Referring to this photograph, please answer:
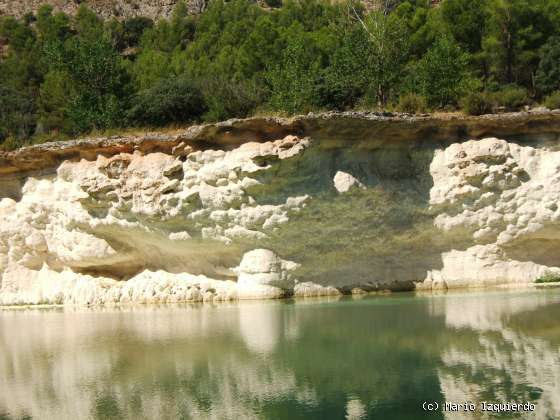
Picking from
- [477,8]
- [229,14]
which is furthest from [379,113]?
[229,14]

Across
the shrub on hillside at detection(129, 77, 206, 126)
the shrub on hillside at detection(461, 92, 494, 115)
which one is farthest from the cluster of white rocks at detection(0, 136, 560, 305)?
the shrub on hillside at detection(129, 77, 206, 126)

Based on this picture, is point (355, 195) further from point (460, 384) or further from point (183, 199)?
point (460, 384)

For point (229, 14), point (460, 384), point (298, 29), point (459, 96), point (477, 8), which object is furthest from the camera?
point (229, 14)

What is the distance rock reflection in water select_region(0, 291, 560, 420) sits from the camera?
701cm

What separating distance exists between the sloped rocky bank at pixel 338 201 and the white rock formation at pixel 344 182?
0.03m

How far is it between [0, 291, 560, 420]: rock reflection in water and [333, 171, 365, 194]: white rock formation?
3812 millimetres

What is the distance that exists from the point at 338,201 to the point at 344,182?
501 mm

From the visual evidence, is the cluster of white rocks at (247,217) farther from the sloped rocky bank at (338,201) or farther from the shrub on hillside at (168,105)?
the shrub on hillside at (168,105)

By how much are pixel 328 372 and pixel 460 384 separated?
165 cm

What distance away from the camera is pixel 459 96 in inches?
953

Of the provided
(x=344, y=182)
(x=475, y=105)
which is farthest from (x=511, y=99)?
(x=344, y=182)

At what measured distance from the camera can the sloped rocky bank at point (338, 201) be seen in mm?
17422

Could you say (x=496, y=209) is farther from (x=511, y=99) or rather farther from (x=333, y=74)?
(x=333, y=74)

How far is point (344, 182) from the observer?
17438mm
